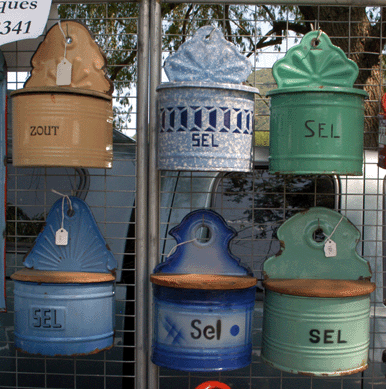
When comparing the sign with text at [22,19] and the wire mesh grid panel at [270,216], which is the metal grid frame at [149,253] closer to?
the wire mesh grid panel at [270,216]

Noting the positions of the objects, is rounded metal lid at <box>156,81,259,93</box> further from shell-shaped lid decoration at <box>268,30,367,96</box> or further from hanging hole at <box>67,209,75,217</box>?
hanging hole at <box>67,209,75,217</box>

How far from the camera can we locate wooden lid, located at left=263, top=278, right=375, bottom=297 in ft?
6.50

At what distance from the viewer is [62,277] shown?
2.09m

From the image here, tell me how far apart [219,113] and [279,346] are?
0.97 m

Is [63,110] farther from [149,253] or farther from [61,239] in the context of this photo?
[149,253]

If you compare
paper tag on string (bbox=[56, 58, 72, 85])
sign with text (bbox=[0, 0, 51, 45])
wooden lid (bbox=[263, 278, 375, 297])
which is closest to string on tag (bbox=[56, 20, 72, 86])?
paper tag on string (bbox=[56, 58, 72, 85])

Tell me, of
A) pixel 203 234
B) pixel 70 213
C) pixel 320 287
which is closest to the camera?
pixel 320 287

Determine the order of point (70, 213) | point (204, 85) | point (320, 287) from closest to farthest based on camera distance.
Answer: point (204, 85) → point (320, 287) → point (70, 213)

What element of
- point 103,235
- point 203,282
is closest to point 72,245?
point 103,235

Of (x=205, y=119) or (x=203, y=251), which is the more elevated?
(x=205, y=119)

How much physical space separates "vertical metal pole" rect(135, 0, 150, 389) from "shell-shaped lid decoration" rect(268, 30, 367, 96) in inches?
22.4

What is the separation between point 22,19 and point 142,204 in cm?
90

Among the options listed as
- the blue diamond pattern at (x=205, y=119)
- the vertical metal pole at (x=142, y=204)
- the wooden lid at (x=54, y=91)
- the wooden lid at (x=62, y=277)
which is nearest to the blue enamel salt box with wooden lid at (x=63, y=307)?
the wooden lid at (x=62, y=277)

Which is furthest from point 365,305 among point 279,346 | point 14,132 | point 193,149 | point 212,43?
point 14,132
